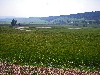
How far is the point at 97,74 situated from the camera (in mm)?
16469

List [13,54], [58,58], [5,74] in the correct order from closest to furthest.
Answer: [5,74] → [58,58] → [13,54]

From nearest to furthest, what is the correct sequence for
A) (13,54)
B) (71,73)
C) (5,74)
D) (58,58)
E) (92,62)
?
(5,74)
(71,73)
(92,62)
(58,58)
(13,54)

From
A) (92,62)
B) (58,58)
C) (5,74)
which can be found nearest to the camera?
(5,74)

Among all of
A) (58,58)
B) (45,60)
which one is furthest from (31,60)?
(58,58)

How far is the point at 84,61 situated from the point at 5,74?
1289 centimetres

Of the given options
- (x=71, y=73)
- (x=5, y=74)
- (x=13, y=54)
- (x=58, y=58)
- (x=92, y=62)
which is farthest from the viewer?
(x=13, y=54)

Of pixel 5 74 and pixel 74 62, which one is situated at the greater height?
pixel 5 74

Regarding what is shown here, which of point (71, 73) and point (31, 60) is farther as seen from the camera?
point (31, 60)

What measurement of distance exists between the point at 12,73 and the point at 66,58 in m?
11.9

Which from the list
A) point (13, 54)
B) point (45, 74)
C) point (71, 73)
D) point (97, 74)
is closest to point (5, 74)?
point (45, 74)

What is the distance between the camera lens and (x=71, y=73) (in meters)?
16.2

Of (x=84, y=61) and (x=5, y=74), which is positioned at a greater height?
(x=5, y=74)

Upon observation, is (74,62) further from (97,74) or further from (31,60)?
(97,74)

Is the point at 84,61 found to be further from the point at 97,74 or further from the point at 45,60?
the point at 97,74
